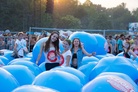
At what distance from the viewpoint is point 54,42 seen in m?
7.38

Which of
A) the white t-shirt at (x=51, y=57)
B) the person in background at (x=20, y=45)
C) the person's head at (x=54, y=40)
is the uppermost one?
the person's head at (x=54, y=40)

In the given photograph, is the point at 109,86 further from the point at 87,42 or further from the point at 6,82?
the point at 87,42

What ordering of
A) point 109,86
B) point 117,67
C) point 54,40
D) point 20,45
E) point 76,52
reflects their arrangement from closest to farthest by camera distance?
point 109,86 < point 117,67 < point 54,40 < point 76,52 < point 20,45

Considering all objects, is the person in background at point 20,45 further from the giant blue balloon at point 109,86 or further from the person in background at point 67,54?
the giant blue balloon at point 109,86

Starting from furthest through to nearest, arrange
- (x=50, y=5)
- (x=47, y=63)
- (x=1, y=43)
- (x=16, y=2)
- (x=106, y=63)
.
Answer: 1. (x=16, y=2)
2. (x=50, y=5)
3. (x=1, y=43)
4. (x=47, y=63)
5. (x=106, y=63)

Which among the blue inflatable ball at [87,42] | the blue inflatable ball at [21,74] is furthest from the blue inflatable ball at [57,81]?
the blue inflatable ball at [87,42]

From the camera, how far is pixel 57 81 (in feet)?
16.9

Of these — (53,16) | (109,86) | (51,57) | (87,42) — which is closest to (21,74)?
(51,57)

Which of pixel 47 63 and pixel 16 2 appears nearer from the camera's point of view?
pixel 47 63

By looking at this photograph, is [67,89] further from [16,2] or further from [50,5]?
[16,2]

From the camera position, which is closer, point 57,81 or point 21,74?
point 57,81

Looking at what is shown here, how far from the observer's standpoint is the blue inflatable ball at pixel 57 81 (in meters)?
5.07

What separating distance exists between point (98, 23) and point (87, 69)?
202 ft

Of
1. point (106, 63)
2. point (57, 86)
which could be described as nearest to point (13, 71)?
point (57, 86)
